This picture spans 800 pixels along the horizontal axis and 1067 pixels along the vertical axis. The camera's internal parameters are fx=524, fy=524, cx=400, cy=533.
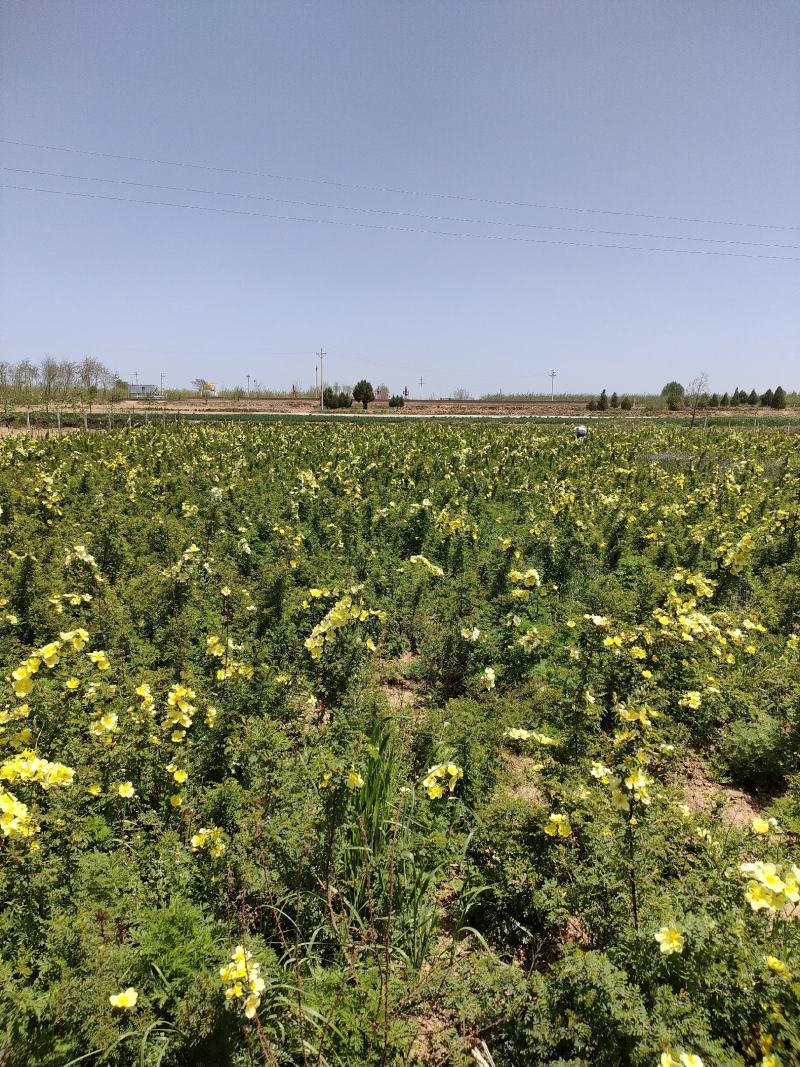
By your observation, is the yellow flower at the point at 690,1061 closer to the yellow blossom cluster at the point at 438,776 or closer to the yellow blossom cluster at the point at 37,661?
the yellow blossom cluster at the point at 438,776

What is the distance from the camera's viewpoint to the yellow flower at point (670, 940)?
205cm

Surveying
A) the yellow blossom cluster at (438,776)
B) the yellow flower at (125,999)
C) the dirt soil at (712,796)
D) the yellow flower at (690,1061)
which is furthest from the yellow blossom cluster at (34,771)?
the dirt soil at (712,796)

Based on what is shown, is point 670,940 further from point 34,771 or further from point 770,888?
point 34,771

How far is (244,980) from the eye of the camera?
202cm

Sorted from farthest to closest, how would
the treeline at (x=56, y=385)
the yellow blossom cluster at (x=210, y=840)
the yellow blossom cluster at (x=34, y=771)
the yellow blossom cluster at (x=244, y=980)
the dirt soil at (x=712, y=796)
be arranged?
the treeline at (x=56, y=385) < the dirt soil at (x=712, y=796) < the yellow blossom cluster at (x=210, y=840) < the yellow blossom cluster at (x=34, y=771) < the yellow blossom cluster at (x=244, y=980)

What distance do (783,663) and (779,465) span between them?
13.2 m

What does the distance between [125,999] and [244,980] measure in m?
0.48

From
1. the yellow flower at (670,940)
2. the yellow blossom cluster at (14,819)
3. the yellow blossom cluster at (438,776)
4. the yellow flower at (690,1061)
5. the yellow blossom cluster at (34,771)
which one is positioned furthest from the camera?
the yellow blossom cluster at (438,776)

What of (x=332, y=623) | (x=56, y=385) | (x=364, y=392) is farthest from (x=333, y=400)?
(x=332, y=623)

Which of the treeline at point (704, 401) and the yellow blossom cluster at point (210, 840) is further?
the treeline at point (704, 401)

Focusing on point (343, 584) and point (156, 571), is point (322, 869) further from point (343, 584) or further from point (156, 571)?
point (156, 571)

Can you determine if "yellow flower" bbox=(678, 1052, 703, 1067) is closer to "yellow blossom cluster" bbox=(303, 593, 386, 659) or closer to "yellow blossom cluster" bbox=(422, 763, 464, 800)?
"yellow blossom cluster" bbox=(422, 763, 464, 800)

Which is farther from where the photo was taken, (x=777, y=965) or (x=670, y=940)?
(x=670, y=940)

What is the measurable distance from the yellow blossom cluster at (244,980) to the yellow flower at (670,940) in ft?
5.13
